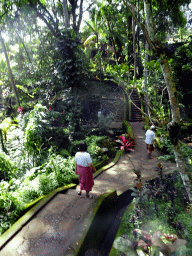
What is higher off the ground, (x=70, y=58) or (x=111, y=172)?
(x=70, y=58)

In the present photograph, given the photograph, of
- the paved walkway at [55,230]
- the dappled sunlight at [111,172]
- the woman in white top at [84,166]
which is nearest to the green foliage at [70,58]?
the dappled sunlight at [111,172]

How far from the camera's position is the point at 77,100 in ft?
36.2

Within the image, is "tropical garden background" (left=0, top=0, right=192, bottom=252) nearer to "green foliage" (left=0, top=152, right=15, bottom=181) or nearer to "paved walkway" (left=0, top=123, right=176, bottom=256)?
"green foliage" (left=0, top=152, right=15, bottom=181)

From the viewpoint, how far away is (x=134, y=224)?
3557 mm

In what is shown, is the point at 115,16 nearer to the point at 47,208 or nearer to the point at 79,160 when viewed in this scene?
the point at 79,160

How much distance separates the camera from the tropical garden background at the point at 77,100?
9.30 ft

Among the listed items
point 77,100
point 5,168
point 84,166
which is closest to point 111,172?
point 84,166

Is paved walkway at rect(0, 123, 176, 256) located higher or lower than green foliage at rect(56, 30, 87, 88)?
lower

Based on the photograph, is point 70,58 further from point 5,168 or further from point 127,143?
point 5,168

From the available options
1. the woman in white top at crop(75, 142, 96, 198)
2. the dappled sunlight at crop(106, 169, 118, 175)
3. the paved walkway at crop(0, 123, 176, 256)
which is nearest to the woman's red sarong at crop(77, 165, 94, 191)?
the woman in white top at crop(75, 142, 96, 198)

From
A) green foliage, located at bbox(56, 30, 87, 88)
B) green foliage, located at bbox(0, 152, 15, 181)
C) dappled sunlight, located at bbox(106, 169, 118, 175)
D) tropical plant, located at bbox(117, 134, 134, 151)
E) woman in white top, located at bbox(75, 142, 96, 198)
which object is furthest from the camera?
green foliage, located at bbox(56, 30, 87, 88)

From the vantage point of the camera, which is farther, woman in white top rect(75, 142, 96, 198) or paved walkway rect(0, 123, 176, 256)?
woman in white top rect(75, 142, 96, 198)

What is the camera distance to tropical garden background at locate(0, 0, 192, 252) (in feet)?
9.30

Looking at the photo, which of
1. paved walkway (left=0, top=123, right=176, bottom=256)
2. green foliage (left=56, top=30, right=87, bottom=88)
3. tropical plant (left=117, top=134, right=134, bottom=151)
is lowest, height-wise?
paved walkway (left=0, top=123, right=176, bottom=256)
